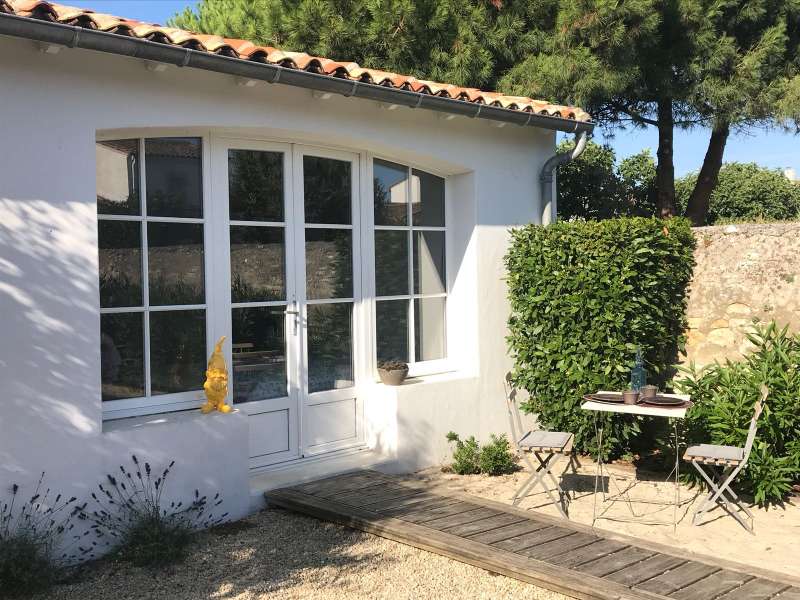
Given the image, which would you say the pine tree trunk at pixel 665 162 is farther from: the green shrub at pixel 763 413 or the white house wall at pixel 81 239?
the white house wall at pixel 81 239

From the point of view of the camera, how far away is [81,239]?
15.9 ft

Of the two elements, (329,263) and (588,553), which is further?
(329,263)

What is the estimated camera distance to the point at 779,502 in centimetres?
589

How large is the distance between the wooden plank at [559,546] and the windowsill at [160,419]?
2.24 m

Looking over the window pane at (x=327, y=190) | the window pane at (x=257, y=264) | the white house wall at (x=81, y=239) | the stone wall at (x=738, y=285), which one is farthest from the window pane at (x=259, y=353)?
the stone wall at (x=738, y=285)

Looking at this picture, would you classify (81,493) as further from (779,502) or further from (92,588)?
(779,502)

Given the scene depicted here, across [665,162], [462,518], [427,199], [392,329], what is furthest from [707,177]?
[462,518]

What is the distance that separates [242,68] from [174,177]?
934 millimetres

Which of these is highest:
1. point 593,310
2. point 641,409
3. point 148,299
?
point 148,299

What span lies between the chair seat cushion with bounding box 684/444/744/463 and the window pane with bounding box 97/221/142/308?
395cm

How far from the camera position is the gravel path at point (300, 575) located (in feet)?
14.0

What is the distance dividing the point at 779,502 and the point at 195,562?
4247 millimetres

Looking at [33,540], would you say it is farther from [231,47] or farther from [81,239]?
[231,47]

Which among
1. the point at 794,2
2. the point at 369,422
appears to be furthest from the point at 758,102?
the point at 369,422
